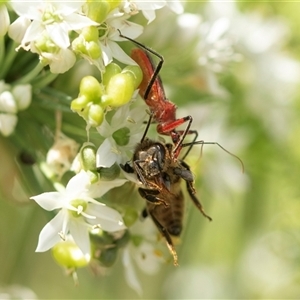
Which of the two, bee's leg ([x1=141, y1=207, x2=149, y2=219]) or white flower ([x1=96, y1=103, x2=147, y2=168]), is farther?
bee's leg ([x1=141, y1=207, x2=149, y2=219])

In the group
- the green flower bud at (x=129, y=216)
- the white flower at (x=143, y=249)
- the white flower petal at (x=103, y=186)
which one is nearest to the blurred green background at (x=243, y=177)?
the white flower at (x=143, y=249)

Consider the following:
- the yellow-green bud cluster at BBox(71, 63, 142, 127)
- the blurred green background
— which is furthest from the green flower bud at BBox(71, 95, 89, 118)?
the blurred green background

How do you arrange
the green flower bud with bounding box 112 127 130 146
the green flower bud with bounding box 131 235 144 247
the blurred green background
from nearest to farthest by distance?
1. the green flower bud with bounding box 112 127 130 146
2. the green flower bud with bounding box 131 235 144 247
3. the blurred green background

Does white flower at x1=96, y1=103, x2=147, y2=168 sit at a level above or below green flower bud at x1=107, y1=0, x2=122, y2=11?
below

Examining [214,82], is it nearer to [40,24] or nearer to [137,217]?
[137,217]

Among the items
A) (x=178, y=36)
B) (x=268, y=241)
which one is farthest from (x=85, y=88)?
(x=268, y=241)

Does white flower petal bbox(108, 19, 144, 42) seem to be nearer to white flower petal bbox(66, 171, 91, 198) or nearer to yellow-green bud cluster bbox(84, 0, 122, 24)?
yellow-green bud cluster bbox(84, 0, 122, 24)
